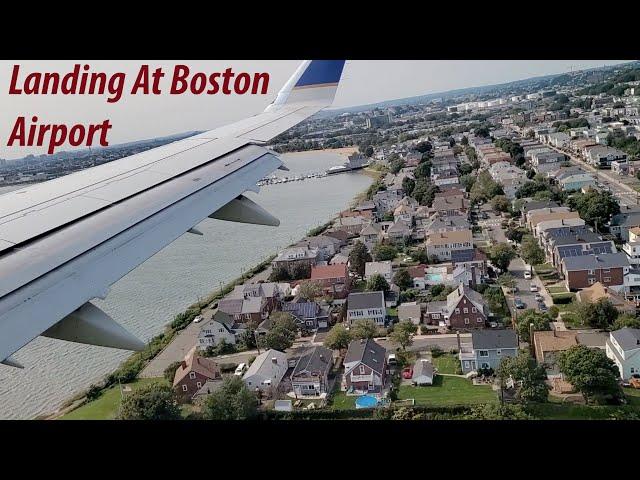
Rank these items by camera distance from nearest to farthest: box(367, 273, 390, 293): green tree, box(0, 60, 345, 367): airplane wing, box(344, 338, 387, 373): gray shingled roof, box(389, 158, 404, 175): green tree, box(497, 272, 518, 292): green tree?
box(0, 60, 345, 367): airplane wing → box(344, 338, 387, 373): gray shingled roof → box(497, 272, 518, 292): green tree → box(367, 273, 390, 293): green tree → box(389, 158, 404, 175): green tree

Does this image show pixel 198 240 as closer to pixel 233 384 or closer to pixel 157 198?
pixel 233 384

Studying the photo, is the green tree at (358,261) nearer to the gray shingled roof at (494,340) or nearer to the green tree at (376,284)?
the green tree at (376,284)

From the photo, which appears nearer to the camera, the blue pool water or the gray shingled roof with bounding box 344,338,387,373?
the blue pool water

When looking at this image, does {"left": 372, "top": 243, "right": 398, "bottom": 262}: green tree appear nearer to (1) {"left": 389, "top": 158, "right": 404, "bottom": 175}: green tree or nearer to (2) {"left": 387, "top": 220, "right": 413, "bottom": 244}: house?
(2) {"left": 387, "top": 220, "right": 413, "bottom": 244}: house

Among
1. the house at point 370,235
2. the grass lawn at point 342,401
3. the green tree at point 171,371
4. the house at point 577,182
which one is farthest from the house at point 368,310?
the house at point 577,182

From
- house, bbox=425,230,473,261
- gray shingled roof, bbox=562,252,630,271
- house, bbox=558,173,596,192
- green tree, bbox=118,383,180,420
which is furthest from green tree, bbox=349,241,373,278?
house, bbox=558,173,596,192

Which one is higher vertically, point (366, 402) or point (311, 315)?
point (311, 315)

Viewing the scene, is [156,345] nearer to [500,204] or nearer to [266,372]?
[266,372]

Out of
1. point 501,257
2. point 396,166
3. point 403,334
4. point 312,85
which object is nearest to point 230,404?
point 403,334
